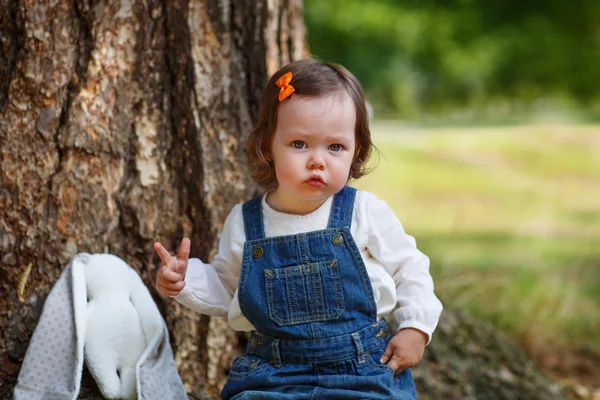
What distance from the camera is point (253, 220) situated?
2148mm

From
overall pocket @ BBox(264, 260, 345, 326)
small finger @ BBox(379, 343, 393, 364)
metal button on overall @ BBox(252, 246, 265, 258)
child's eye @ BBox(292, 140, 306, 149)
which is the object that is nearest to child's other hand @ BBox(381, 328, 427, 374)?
small finger @ BBox(379, 343, 393, 364)

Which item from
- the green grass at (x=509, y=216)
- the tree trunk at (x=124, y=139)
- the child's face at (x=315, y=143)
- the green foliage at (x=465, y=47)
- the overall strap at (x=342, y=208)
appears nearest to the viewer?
the child's face at (x=315, y=143)

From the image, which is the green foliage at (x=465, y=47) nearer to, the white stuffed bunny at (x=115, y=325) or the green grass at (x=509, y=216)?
the green grass at (x=509, y=216)

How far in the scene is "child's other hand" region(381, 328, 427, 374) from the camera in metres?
2.07

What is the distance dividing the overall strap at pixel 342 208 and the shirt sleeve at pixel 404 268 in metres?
0.05

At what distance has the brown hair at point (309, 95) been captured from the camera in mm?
2016

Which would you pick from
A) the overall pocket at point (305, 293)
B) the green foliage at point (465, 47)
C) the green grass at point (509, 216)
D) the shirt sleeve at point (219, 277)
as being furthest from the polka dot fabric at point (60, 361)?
the green foliage at point (465, 47)

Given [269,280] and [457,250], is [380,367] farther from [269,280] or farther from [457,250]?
[457,250]

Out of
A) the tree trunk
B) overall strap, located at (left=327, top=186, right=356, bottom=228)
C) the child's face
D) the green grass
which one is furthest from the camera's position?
the green grass

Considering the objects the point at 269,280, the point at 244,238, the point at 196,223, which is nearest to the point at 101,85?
the point at 196,223

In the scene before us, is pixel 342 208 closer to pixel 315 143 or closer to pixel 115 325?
pixel 315 143

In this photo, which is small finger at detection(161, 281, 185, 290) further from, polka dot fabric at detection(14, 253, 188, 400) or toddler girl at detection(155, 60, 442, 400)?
polka dot fabric at detection(14, 253, 188, 400)

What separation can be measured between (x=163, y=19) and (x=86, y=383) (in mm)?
1103

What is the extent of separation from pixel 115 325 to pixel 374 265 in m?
0.75
